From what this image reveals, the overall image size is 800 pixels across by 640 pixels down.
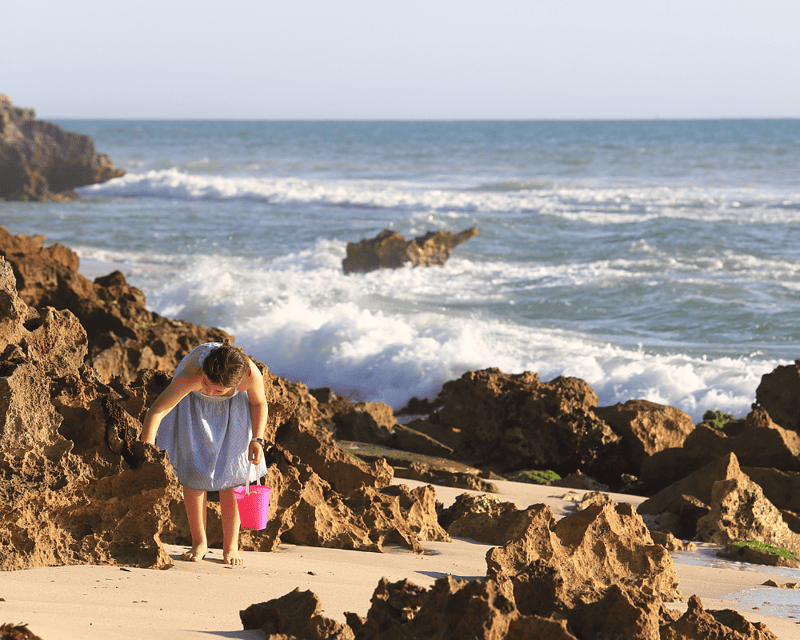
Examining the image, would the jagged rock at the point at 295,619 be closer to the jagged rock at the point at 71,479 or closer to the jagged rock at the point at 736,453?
the jagged rock at the point at 71,479

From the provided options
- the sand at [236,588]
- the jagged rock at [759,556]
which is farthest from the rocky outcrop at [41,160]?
the jagged rock at [759,556]

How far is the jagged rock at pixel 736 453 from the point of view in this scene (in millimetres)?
6312

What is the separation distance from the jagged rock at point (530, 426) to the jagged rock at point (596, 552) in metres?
2.92

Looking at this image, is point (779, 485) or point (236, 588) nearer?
point (236, 588)

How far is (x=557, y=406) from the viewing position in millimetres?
6922

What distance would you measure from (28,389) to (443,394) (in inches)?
231

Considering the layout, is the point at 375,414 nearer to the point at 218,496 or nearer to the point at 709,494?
the point at 709,494

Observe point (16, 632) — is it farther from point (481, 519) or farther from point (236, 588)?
point (481, 519)

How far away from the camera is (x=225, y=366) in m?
3.50

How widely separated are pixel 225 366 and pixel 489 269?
14706mm

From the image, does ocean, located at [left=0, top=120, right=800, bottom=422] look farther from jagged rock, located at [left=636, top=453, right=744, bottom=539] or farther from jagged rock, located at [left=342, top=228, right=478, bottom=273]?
jagged rock, located at [left=636, top=453, right=744, bottom=539]

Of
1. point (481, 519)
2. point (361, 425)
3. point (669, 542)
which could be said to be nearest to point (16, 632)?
point (481, 519)

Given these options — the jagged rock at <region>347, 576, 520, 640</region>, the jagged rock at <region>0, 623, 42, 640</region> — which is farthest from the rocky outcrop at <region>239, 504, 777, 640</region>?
the jagged rock at <region>0, 623, 42, 640</region>

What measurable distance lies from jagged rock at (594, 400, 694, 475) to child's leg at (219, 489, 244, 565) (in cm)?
385
